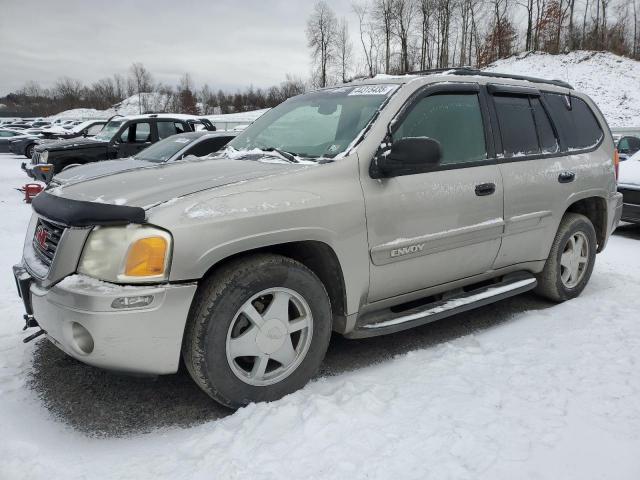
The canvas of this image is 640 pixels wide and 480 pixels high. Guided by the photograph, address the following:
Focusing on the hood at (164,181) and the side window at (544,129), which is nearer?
the hood at (164,181)

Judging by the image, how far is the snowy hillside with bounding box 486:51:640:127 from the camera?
30291mm

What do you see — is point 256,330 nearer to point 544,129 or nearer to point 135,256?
point 135,256

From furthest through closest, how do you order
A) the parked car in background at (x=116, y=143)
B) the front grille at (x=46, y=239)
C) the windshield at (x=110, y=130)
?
the windshield at (x=110, y=130) → the parked car in background at (x=116, y=143) → the front grille at (x=46, y=239)

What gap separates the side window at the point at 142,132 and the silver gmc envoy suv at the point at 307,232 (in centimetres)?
857

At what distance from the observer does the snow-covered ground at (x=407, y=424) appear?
222cm

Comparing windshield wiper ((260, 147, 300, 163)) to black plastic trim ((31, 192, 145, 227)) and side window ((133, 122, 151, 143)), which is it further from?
side window ((133, 122, 151, 143))

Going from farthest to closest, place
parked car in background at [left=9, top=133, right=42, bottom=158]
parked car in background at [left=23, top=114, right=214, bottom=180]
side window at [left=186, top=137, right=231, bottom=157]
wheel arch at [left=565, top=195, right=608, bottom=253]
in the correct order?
parked car in background at [left=9, top=133, right=42, bottom=158], parked car in background at [left=23, top=114, right=214, bottom=180], side window at [left=186, top=137, right=231, bottom=157], wheel arch at [left=565, top=195, right=608, bottom=253]

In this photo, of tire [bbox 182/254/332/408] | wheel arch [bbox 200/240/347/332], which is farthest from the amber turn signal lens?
wheel arch [bbox 200/240/347/332]

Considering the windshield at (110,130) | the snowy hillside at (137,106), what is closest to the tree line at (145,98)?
the snowy hillside at (137,106)

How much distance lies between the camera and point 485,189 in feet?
11.5

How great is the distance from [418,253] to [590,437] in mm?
1314

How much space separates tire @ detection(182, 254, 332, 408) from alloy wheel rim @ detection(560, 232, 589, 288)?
8.45ft

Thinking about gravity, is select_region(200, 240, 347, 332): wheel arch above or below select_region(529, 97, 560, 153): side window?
below

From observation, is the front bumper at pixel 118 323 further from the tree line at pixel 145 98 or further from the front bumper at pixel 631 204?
the tree line at pixel 145 98
